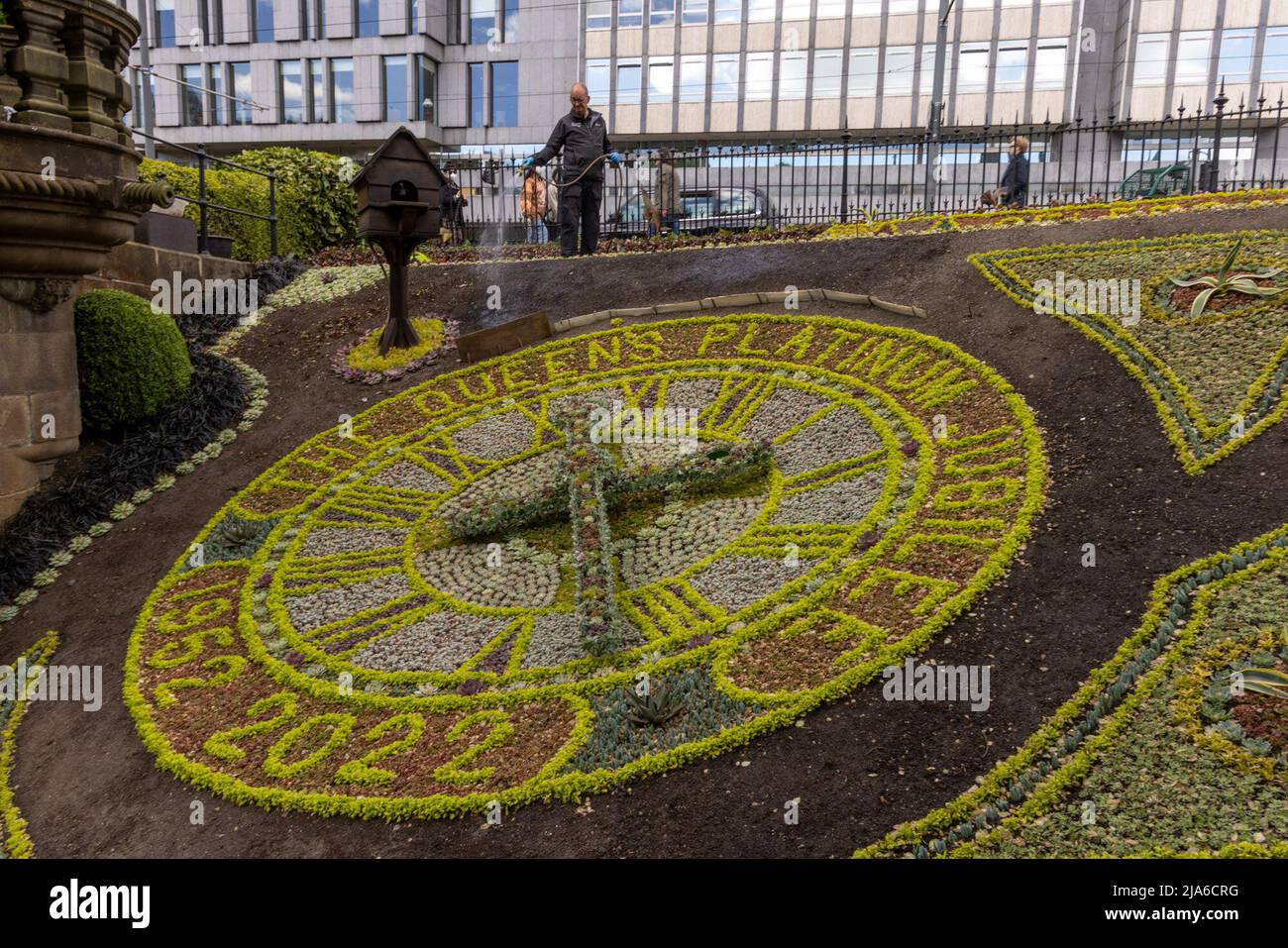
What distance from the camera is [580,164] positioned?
47.5 feet

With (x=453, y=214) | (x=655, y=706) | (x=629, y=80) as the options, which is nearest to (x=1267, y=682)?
(x=655, y=706)

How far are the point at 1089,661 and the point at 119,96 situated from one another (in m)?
10.1

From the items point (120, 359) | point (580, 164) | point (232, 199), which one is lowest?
point (120, 359)

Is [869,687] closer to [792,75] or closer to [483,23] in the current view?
[792,75]

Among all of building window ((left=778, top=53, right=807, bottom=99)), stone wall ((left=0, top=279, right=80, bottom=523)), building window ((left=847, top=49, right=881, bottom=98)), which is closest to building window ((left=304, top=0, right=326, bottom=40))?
building window ((left=778, top=53, right=807, bottom=99))

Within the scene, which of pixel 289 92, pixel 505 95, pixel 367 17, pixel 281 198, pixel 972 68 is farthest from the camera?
pixel 289 92

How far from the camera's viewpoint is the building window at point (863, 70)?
42156mm

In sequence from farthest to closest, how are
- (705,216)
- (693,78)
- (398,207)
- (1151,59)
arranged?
(693,78) < (1151,59) < (705,216) < (398,207)

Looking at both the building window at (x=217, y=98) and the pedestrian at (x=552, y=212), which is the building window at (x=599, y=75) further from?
the pedestrian at (x=552, y=212)

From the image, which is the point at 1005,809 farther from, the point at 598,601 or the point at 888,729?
the point at 598,601

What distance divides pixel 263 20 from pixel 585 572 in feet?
163

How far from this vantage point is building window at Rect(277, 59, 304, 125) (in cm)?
4653

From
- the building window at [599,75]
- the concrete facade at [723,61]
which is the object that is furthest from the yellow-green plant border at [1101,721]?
the building window at [599,75]

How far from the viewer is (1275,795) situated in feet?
13.5
